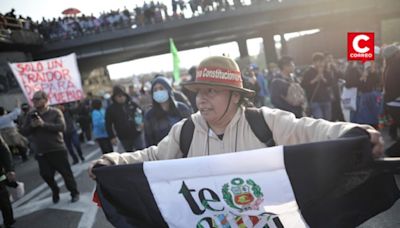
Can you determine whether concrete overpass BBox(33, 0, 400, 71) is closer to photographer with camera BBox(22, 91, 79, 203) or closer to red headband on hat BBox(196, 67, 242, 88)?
photographer with camera BBox(22, 91, 79, 203)

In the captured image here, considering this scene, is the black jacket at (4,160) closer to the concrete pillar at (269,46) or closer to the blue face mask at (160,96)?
the blue face mask at (160,96)

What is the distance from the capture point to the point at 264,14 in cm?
2834

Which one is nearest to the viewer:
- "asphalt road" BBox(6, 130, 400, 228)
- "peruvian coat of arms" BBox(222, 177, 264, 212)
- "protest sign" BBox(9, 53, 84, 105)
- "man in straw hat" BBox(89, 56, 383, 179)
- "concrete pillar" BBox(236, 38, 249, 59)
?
"peruvian coat of arms" BBox(222, 177, 264, 212)

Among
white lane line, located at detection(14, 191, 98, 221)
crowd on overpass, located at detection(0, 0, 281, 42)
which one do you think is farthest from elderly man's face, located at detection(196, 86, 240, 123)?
crowd on overpass, located at detection(0, 0, 281, 42)

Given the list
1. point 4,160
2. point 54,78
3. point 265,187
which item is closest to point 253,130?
point 265,187

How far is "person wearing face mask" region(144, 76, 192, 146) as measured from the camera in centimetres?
466

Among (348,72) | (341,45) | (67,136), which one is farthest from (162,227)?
(341,45)

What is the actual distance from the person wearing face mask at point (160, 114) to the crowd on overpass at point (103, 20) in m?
22.2

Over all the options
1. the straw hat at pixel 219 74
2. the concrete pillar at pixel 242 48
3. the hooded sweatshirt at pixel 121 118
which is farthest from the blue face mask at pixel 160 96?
the concrete pillar at pixel 242 48

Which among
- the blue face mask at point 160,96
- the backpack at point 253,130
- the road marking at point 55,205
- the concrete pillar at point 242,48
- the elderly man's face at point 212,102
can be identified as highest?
the elderly man's face at point 212,102

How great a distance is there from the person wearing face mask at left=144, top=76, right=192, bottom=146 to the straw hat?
2.30m

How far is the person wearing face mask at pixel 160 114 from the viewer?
4.66m

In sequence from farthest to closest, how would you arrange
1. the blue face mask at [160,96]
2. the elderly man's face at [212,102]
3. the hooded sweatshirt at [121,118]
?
the hooded sweatshirt at [121,118] → the blue face mask at [160,96] → the elderly man's face at [212,102]

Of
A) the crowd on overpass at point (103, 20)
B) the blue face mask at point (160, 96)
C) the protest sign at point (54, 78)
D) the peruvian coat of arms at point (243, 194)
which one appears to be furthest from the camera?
the crowd on overpass at point (103, 20)
